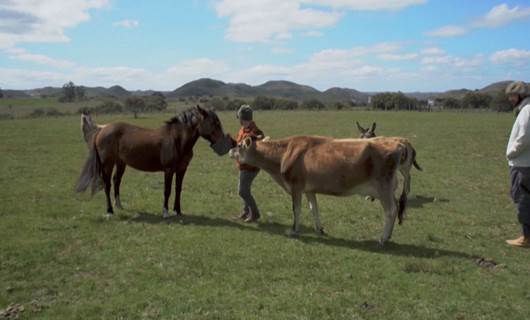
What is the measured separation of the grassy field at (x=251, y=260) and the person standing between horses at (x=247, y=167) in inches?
20.7

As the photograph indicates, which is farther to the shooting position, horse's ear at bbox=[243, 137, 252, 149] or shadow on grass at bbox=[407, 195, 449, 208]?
shadow on grass at bbox=[407, 195, 449, 208]

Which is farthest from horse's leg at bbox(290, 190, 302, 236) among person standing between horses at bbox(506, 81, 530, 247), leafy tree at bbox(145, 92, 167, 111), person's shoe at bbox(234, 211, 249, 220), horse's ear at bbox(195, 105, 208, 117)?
leafy tree at bbox(145, 92, 167, 111)

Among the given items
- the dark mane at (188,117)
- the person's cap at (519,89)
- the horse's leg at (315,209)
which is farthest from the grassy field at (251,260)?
the person's cap at (519,89)

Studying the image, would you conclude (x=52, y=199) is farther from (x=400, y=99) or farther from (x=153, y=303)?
(x=400, y=99)

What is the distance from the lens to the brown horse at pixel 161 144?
11297mm

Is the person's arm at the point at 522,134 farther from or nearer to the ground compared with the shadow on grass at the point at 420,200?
farther from the ground

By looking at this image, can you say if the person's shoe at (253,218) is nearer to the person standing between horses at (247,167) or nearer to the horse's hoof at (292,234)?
the person standing between horses at (247,167)

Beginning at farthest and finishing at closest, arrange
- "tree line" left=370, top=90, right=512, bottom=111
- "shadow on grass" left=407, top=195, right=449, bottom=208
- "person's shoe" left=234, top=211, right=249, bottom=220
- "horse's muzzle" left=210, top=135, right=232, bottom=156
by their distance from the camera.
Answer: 1. "tree line" left=370, top=90, right=512, bottom=111
2. "shadow on grass" left=407, top=195, right=449, bottom=208
3. "person's shoe" left=234, top=211, right=249, bottom=220
4. "horse's muzzle" left=210, top=135, right=232, bottom=156

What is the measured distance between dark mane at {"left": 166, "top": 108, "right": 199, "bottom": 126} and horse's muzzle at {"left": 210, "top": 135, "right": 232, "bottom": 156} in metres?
0.74

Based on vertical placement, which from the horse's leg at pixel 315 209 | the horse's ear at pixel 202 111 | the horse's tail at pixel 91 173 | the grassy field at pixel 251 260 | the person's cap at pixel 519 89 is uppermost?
the person's cap at pixel 519 89

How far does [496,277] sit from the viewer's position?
7938mm

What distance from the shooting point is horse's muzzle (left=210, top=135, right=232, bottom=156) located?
11289mm

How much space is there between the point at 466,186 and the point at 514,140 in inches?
320

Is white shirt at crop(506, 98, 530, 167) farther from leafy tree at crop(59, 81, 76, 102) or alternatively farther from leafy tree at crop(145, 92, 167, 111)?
leafy tree at crop(59, 81, 76, 102)
